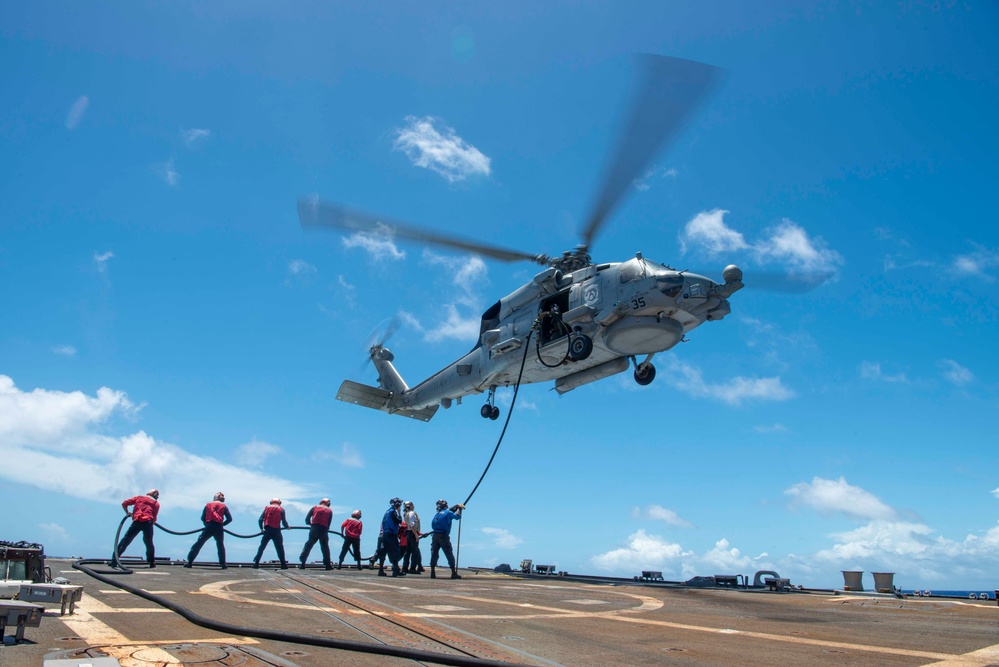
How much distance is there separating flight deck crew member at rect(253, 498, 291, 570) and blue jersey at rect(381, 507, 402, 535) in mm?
3201

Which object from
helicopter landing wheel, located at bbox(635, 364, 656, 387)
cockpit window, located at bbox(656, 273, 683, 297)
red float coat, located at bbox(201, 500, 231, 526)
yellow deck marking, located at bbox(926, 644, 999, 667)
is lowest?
yellow deck marking, located at bbox(926, 644, 999, 667)

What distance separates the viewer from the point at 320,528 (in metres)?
19.0

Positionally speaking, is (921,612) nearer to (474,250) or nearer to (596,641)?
(596,641)

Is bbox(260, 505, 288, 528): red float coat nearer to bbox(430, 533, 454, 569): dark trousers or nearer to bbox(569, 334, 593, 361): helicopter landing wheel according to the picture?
bbox(430, 533, 454, 569): dark trousers

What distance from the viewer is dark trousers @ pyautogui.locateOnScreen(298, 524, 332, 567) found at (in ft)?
61.3

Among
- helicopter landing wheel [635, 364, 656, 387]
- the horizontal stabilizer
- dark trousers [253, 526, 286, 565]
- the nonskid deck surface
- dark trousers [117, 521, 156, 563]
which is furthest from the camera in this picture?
the horizontal stabilizer

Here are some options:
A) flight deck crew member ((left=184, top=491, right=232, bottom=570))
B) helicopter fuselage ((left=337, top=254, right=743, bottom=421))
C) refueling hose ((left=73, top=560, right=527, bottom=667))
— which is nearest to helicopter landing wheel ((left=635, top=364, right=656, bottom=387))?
helicopter fuselage ((left=337, top=254, right=743, bottom=421))

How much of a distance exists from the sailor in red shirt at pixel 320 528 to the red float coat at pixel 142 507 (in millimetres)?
4425

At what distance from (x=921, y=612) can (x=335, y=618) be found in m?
9.44

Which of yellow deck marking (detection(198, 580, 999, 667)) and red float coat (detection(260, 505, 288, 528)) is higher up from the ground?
red float coat (detection(260, 505, 288, 528))

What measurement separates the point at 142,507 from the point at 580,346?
12545 millimetres

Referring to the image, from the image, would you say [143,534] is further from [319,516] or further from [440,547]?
[440,547]

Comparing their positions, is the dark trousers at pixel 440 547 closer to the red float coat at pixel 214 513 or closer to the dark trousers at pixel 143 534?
the red float coat at pixel 214 513

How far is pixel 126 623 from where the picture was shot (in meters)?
6.26
